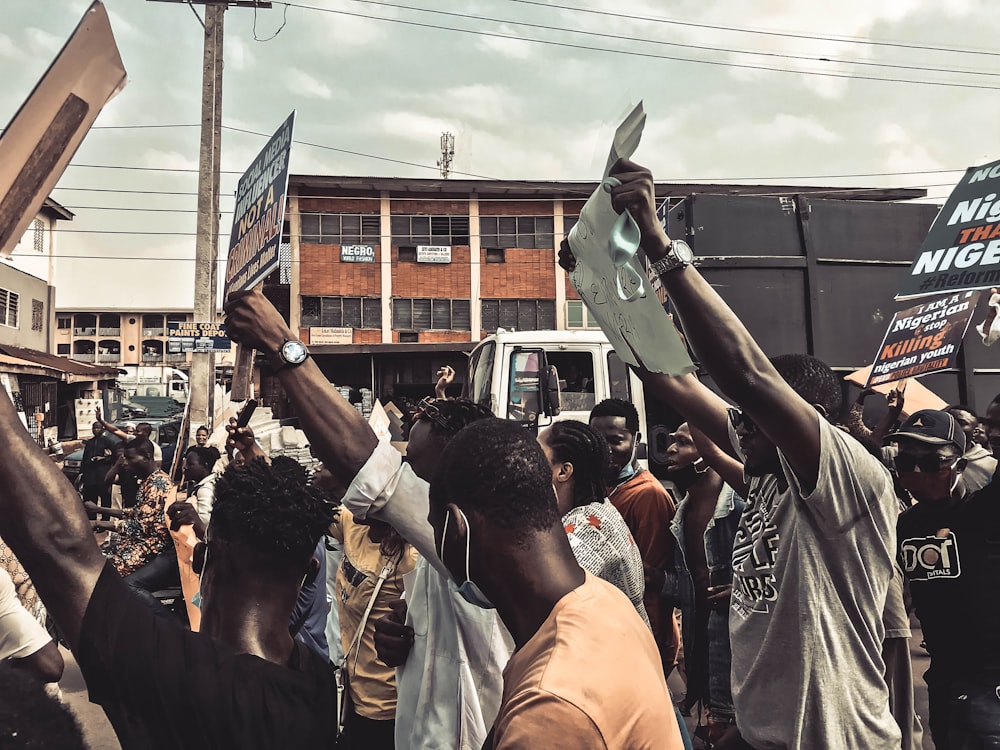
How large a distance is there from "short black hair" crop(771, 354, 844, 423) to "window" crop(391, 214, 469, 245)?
26.1 m

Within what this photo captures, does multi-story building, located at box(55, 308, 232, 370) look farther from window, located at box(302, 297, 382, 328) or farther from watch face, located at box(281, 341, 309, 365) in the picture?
watch face, located at box(281, 341, 309, 365)

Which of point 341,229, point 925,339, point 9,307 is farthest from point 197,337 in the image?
point 9,307

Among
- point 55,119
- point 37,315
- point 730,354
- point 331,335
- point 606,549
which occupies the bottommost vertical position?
point 606,549

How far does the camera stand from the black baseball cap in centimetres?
322

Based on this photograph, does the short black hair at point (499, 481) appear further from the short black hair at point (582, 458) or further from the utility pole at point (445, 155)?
the utility pole at point (445, 155)

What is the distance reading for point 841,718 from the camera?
6.86ft

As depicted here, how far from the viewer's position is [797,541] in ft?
7.08

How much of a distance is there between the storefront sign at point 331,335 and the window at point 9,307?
1054 cm

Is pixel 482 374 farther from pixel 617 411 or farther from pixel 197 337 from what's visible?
pixel 197 337

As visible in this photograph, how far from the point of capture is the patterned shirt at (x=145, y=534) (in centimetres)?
590

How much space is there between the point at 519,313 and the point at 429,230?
169 inches

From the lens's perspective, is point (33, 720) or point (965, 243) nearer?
point (33, 720)

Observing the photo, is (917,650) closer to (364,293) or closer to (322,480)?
(322,480)

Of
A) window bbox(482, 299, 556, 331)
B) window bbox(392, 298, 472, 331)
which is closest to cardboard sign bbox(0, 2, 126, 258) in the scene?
window bbox(392, 298, 472, 331)
